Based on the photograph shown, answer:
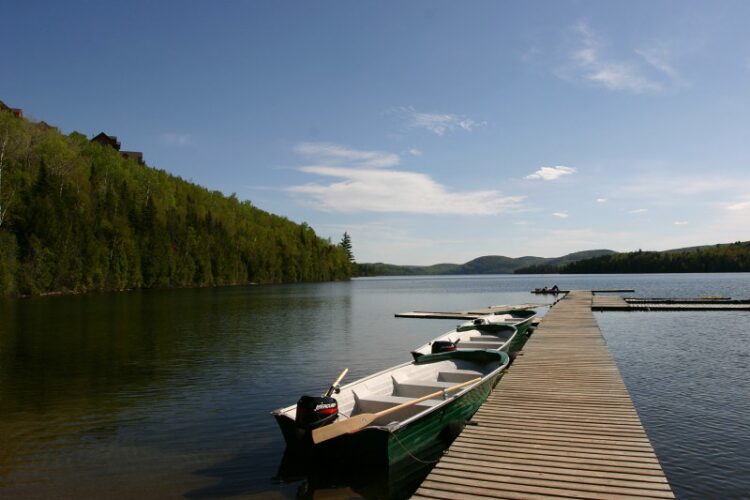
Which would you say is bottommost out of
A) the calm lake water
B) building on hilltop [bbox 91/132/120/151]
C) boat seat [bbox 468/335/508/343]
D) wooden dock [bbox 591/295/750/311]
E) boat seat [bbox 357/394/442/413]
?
the calm lake water

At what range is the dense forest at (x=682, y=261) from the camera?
147375 mm

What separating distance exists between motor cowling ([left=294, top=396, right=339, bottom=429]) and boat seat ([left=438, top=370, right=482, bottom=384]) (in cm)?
515

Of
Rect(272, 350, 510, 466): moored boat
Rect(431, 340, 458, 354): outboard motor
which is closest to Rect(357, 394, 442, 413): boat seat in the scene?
Rect(272, 350, 510, 466): moored boat

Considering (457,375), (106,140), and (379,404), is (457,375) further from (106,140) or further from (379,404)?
(106,140)

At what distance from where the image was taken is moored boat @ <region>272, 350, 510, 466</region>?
27.0 feet

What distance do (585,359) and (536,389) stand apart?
4.26m

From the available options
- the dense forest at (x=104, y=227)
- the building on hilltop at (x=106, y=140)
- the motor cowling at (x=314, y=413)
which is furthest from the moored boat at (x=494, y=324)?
the building on hilltop at (x=106, y=140)

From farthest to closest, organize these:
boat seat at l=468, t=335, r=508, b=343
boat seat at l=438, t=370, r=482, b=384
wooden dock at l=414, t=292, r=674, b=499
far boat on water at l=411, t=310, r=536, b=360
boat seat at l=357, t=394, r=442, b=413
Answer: boat seat at l=468, t=335, r=508, b=343, far boat on water at l=411, t=310, r=536, b=360, boat seat at l=438, t=370, r=482, b=384, boat seat at l=357, t=394, r=442, b=413, wooden dock at l=414, t=292, r=674, b=499

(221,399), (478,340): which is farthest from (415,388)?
(478,340)

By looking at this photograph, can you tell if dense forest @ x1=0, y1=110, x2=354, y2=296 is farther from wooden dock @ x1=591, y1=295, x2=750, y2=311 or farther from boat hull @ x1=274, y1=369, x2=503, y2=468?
boat hull @ x1=274, y1=369, x2=503, y2=468

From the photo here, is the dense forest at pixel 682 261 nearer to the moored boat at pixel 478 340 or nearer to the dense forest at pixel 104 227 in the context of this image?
the dense forest at pixel 104 227

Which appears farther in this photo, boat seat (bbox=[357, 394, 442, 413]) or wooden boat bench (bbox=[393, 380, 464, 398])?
wooden boat bench (bbox=[393, 380, 464, 398])

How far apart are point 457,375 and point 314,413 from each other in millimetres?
5544

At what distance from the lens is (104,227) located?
70.6m
